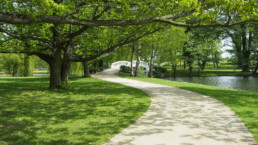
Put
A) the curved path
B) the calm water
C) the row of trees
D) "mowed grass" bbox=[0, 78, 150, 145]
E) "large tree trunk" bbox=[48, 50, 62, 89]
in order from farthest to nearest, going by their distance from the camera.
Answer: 1. the calm water
2. "large tree trunk" bbox=[48, 50, 62, 89]
3. the row of trees
4. "mowed grass" bbox=[0, 78, 150, 145]
5. the curved path

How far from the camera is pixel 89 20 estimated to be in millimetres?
6148

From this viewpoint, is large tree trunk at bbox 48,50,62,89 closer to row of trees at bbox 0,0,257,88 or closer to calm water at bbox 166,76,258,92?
Answer: row of trees at bbox 0,0,257,88

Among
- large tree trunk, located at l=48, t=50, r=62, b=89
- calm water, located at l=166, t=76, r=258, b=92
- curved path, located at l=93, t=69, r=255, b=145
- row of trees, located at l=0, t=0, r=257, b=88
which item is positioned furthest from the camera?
calm water, located at l=166, t=76, r=258, b=92

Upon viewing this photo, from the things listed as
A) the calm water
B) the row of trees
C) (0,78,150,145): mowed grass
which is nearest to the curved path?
(0,78,150,145): mowed grass

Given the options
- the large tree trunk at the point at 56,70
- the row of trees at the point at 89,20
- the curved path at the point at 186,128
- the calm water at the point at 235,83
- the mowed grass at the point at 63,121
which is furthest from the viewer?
the calm water at the point at 235,83

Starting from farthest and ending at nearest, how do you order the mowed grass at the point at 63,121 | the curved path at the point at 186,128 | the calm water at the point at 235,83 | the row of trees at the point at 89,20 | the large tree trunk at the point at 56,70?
→ 1. the calm water at the point at 235,83
2. the large tree trunk at the point at 56,70
3. the row of trees at the point at 89,20
4. the mowed grass at the point at 63,121
5. the curved path at the point at 186,128

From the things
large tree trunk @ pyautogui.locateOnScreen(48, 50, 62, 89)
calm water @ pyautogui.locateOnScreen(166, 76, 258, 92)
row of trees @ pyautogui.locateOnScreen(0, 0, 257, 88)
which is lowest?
calm water @ pyautogui.locateOnScreen(166, 76, 258, 92)

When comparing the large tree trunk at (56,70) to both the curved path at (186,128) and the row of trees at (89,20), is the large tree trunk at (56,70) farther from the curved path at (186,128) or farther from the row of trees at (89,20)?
the curved path at (186,128)

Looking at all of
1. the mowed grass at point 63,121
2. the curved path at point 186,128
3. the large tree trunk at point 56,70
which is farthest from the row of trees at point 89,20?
the curved path at point 186,128

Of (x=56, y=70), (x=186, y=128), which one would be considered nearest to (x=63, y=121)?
(x=186, y=128)

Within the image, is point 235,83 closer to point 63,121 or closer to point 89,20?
point 89,20

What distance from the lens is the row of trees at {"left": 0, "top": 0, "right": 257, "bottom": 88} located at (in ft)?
19.6

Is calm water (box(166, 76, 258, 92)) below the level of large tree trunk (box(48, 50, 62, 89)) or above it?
below

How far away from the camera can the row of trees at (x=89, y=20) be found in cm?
598
